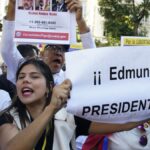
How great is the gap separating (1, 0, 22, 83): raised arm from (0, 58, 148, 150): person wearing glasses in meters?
0.62

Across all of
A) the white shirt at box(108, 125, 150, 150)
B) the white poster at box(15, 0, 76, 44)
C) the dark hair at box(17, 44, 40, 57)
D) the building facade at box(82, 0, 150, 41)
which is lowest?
the white shirt at box(108, 125, 150, 150)

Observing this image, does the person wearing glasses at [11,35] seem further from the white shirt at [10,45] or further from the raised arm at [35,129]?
the raised arm at [35,129]

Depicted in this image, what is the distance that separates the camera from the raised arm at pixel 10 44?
3.31 m

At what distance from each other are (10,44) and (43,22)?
0.41 metres

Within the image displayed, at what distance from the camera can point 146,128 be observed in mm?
3357

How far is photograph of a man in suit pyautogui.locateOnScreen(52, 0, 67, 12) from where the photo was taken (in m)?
3.14

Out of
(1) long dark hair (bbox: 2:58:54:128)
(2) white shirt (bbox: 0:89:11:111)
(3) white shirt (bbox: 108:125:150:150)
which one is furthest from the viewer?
(3) white shirt (bbox: 108:125:150:150)

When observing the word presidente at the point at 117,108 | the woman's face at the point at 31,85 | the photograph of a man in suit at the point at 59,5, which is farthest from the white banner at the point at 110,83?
the photograph of a man in suit at the point at 59,5

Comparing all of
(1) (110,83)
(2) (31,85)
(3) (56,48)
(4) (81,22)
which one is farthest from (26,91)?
(3) (56,48)

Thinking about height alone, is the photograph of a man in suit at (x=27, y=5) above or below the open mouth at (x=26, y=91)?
above

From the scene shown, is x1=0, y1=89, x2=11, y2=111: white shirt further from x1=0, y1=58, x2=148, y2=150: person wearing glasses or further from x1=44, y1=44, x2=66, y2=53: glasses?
x1=44, y1=44, x2=66, y2=53: glasses

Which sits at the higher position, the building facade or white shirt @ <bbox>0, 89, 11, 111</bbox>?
the building facade

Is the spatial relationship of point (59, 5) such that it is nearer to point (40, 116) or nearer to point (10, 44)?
point (10, 44)

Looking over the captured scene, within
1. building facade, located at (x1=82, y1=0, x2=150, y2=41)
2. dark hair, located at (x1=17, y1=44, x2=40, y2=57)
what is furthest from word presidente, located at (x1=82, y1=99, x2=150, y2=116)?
building facade, located at (x1=82, y1=0, x2=150, y2=41)
